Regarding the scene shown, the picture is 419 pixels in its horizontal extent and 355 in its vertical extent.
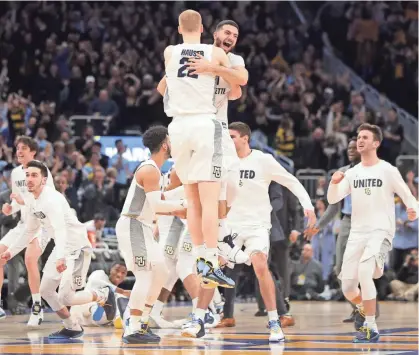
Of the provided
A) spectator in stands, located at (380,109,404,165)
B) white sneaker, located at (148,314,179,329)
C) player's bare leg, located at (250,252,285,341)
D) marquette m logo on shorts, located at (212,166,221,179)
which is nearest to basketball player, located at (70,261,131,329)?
white sneaker, located at (148,314,179,329)

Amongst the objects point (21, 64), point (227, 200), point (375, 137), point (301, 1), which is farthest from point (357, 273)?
point (301, 1)

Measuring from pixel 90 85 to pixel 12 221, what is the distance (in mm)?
7486

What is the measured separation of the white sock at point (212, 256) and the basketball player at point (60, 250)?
7.56 ft

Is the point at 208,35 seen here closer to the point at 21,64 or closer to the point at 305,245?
the point at 21,64

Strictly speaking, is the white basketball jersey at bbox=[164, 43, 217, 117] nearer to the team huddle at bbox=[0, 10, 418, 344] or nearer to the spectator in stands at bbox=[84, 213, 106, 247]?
the team huddle at bbox=[0, 10, 418, 344]

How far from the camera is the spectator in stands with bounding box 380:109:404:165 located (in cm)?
2342

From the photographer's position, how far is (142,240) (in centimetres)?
1070

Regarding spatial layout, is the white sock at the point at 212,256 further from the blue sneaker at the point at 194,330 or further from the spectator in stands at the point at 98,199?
the spectator in stands at the point at 98,199

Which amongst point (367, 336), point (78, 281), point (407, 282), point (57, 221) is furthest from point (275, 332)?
point (407, 282)

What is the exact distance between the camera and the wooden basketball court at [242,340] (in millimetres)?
9805

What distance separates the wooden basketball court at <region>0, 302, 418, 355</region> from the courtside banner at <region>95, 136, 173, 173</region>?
5.91 metres

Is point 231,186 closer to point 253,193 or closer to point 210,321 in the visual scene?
point 253,193

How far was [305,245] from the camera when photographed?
63.8ft

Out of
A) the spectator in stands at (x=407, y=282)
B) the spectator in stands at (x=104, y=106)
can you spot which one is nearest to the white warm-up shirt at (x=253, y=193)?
the spectator in stands at (x=407, y=282)
